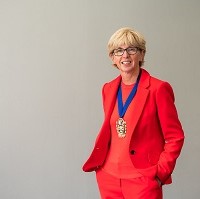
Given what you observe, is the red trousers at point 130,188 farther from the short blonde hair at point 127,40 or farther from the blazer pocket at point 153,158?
the short blonde hair at point 127,40

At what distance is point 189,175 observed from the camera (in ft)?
9.37

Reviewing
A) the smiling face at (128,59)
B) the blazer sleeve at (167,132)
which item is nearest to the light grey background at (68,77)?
the smiling face at (128,59)

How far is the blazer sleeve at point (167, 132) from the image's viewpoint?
67.7 inches

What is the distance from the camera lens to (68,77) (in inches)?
109

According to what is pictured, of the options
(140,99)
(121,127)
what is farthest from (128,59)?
(121,127)

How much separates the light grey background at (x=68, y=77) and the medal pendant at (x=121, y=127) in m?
0.97

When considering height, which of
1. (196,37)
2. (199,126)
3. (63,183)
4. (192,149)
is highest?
(196,37)

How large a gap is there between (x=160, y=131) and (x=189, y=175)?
1.21m

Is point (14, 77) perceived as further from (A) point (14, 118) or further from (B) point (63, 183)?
(B) point (63, 183)

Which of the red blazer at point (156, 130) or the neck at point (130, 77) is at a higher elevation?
the neck at point (130, 77)

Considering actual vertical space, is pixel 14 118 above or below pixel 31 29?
below

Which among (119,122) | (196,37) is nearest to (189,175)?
(196,37)

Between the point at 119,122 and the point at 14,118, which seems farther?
the point at 14,118

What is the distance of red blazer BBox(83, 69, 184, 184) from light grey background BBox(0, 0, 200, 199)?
1.04 metres
